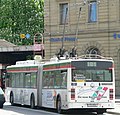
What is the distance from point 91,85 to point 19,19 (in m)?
56.3

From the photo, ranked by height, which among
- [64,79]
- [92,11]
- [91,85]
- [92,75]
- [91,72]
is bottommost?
[91,85]

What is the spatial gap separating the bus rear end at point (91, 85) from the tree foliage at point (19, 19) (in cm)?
5457

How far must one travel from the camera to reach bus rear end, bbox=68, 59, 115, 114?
24.7 m

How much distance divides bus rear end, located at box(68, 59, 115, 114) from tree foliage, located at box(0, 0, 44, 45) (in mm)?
54574

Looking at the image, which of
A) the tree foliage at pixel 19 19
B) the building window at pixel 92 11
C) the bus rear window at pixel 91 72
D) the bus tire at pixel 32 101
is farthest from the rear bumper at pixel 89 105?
the tree foliage at pixel 19 19

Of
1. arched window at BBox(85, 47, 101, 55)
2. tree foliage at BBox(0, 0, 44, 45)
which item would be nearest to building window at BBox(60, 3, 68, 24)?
arched window at BBox(85, 47, 101, 55)

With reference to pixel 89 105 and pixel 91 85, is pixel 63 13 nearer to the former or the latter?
pixel 91 85

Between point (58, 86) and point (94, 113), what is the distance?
2639mm

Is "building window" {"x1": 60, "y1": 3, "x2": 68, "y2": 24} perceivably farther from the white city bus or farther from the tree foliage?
the tree foliage

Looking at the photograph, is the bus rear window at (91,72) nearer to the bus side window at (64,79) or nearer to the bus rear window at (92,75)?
the bus rear window at (92,75)

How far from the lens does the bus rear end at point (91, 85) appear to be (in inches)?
972

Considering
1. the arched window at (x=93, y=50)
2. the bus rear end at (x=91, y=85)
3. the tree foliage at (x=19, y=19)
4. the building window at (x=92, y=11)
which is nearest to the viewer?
the bus rear end at (x=91, y=85)

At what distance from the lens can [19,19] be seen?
80.1 m

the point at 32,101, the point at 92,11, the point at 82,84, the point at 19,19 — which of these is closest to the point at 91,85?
the point at 82,84
